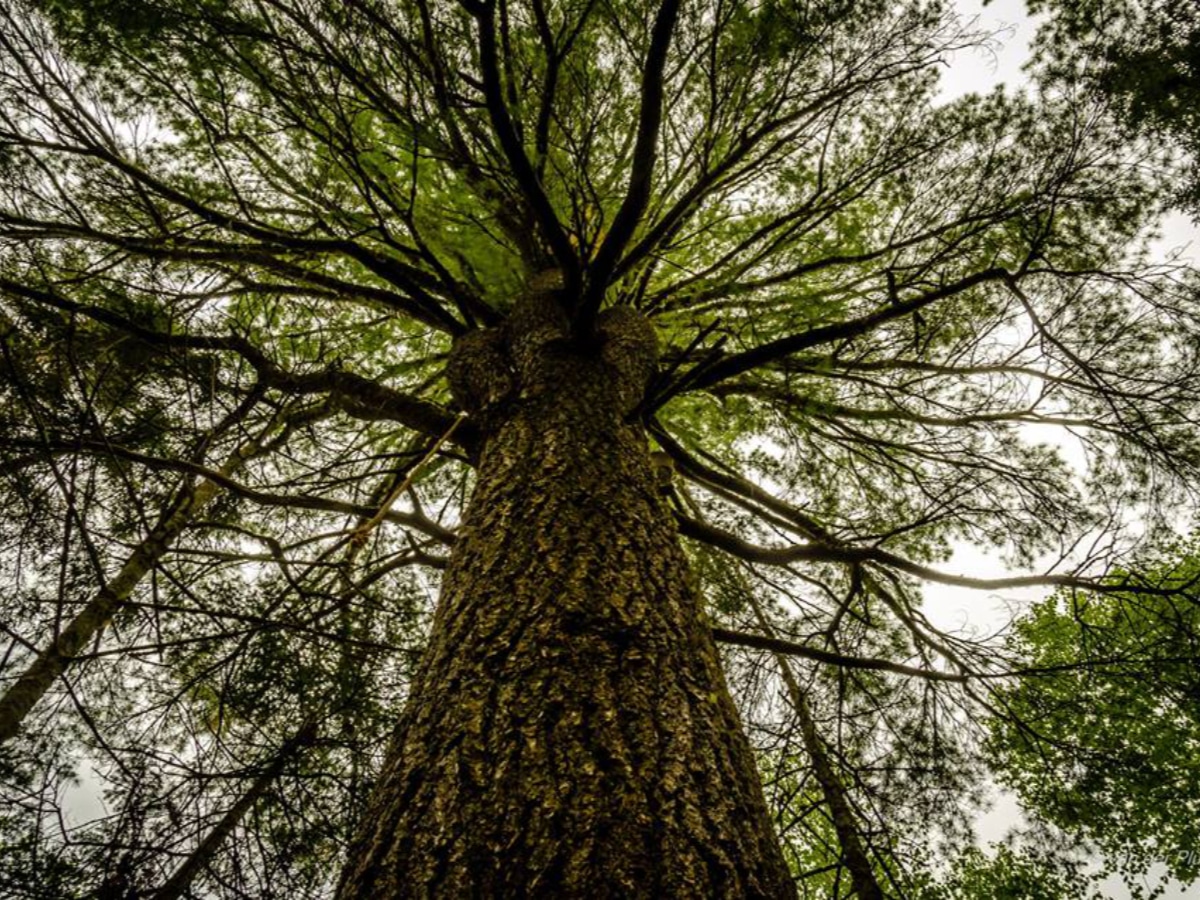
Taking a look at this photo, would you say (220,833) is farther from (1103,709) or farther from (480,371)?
(1103,709)

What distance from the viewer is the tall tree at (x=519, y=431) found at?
1.14 meters

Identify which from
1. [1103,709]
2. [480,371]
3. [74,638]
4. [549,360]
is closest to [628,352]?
[549,360]

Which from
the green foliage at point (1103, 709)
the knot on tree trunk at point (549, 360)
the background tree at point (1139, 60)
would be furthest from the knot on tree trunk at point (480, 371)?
the background tree at point (1139, 60)

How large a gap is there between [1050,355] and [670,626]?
2619 millimetres

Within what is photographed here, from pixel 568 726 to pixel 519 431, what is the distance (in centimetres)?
115

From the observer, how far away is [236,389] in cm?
190

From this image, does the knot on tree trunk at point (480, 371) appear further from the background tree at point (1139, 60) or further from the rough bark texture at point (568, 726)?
the background tree at point (1139, 60)

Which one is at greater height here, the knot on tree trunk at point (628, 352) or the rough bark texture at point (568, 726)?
the knot on tree trunk at point (628, 352)

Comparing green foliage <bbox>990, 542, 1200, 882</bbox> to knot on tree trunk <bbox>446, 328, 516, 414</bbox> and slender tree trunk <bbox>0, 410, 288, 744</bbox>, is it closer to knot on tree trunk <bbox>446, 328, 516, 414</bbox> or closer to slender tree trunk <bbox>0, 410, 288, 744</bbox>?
knot on tree trunk <bbox>446, 328, 516, 414</bbox>

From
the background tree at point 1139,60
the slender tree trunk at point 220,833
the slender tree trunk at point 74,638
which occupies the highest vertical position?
the background tree at point 1139,60

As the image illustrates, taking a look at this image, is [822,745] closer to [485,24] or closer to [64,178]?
[485,24]

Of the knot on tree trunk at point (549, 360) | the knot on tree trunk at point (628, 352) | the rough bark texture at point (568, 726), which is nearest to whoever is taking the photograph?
the rough bark texture at point (568, 726)

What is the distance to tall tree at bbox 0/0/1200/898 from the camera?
1141 mm

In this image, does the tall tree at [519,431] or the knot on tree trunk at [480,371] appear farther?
A: the knot on tree trunk at [480,371]
